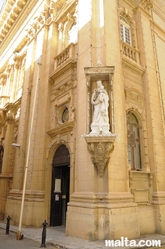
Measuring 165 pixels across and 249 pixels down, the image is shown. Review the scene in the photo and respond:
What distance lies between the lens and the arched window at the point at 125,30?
13.0m

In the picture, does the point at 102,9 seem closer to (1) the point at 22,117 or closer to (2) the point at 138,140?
(2) the point at 138,140

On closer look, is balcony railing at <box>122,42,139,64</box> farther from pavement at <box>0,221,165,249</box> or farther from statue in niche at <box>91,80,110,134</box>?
pavement at <box>0,221,165,249</box>

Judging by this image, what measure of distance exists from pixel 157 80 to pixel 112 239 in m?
9.24

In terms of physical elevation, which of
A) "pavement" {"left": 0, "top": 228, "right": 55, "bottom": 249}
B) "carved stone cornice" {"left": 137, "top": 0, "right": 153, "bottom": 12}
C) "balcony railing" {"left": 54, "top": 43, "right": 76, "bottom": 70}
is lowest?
"pavement" {"left": 0, "top": 228, "right": 55, "bottom": 249}

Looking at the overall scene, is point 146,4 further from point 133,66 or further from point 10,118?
point 10,118

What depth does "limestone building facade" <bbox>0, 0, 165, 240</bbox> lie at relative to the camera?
27.7ft

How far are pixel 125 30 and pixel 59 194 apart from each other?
1034 cm

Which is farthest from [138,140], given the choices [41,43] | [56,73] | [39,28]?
[39,28]

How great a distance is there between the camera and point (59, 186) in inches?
464

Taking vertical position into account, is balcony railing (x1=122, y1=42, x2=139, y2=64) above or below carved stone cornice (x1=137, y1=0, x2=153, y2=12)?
below

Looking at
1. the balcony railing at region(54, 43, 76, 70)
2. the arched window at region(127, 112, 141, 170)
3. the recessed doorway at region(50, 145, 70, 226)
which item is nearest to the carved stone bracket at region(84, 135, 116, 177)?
the arched window at region(127, 112, 141, 170)

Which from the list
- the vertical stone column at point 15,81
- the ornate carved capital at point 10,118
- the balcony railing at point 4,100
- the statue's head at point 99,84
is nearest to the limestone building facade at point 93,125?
the statue's head at point 99,84

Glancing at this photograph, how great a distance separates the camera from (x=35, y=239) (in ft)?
26.9

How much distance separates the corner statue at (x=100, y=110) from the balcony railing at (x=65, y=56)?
3440 millimetres
